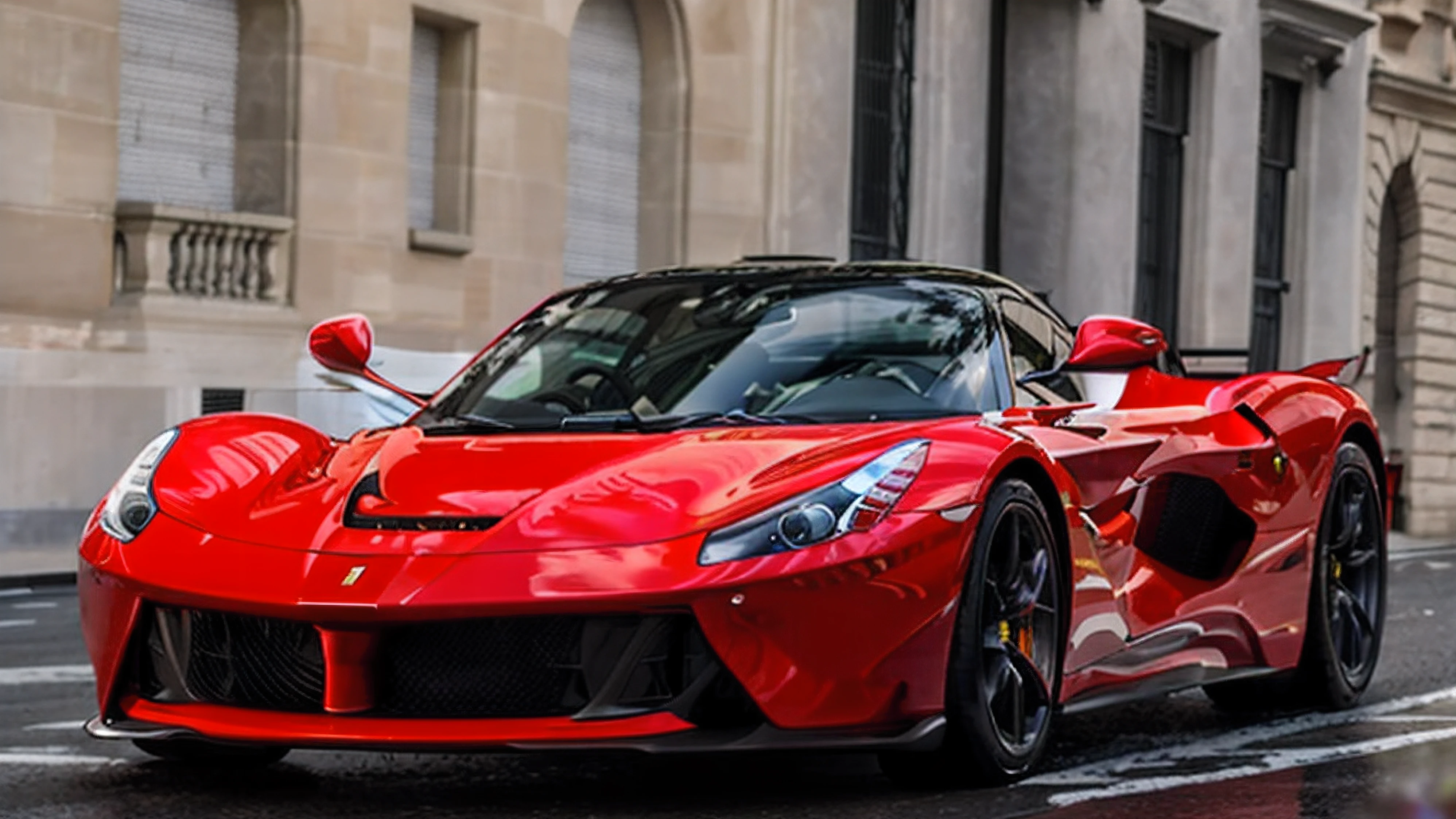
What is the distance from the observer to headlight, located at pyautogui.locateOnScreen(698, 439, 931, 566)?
5852mm

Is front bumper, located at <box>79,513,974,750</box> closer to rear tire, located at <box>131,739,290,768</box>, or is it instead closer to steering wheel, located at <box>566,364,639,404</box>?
rear tire, located at <box>131,739,290,768</box>

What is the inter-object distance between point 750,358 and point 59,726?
2187mm

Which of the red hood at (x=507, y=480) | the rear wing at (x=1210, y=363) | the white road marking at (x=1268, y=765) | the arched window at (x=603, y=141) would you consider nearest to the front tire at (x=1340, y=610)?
the rear wing at (x=1210, y=363)

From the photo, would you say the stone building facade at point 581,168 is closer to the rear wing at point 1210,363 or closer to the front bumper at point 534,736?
the rear wing at point 1210,363

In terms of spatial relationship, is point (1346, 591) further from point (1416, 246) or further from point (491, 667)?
point (1416, 246)

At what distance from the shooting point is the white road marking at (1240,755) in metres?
6.53

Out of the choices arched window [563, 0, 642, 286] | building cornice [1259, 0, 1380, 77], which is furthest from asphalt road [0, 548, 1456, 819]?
building cornice [1259, 0, 1380, 77]

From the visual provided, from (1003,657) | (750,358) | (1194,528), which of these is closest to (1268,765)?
(1194,528)

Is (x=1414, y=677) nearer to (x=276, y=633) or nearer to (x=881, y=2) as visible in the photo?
(x=276, y=633)

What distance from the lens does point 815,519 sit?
590cm

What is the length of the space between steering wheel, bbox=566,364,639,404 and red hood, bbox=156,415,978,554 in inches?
16.6

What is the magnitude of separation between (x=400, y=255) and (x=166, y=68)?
8.73 feet

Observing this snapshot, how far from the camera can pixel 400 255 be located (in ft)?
73.5

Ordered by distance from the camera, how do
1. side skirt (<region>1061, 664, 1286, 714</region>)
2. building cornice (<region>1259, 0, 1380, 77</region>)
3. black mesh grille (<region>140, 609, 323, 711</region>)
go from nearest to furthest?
1. black mesh grille (<region>140, 609, 323, 711</region>)
2. side skirt (<region>1061, 664, 1286, 714</region>)
3. building cornice (<region>1259, 0, 1380, 77</region>)
